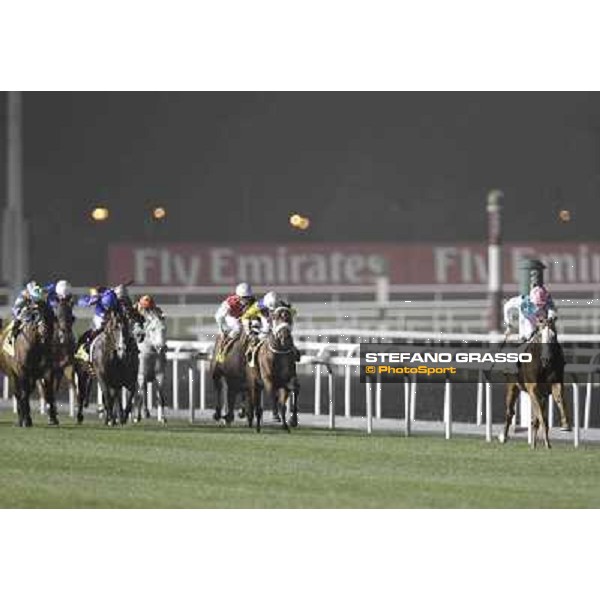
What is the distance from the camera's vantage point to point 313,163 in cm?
4984

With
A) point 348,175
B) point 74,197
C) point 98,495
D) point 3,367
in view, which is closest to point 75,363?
point 3,367

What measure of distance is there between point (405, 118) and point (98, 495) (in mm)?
37109

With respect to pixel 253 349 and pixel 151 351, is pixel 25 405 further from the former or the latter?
pixel 253 349

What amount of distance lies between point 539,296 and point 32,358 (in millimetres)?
5375

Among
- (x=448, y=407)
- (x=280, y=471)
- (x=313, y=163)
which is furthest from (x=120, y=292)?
(x=313, y=163)

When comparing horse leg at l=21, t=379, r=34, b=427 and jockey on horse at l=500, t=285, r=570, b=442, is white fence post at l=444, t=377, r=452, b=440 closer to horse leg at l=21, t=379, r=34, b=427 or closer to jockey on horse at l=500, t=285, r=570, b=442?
jockey on horse at l=500, t=285, r=570, b=442

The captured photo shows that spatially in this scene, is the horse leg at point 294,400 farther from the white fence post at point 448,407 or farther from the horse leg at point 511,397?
the horse leg at point 511,397

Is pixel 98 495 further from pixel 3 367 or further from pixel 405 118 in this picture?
pixel 405 118

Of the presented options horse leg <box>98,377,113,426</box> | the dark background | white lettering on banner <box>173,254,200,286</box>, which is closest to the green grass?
horse leg <box>98,377,113,426</box>

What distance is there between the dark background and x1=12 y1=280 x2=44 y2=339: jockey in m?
24.1

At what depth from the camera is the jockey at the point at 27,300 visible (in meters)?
20.9

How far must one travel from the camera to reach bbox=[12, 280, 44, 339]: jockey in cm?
2092

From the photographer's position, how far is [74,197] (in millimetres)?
47094

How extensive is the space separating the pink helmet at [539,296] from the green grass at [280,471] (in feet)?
3.68
